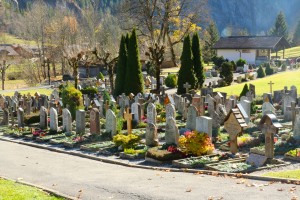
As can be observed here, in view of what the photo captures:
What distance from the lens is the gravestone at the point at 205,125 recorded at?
17.3m

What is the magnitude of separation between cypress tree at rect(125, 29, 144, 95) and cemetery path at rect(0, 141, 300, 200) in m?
15.7

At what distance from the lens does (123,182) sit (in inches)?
523

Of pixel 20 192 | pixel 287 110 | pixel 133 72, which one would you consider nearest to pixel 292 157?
pixel 287 110

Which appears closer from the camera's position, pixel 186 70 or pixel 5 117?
pixel 5 117

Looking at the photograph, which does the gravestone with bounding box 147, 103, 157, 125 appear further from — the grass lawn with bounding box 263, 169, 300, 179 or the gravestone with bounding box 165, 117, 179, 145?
the grass lawn with bounding box 263, 169, 300, 179

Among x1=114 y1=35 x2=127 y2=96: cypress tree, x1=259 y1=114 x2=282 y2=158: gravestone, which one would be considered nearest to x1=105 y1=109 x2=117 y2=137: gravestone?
x1=259 y1=114 x2=282 y2=158: gravestone

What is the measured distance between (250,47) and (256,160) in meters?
53.8

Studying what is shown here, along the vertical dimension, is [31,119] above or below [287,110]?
below

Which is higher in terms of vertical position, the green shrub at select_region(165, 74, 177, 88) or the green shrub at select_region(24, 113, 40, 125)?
the green shrub at select_region(165, 74, 177, 88)

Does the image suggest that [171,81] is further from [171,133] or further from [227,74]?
[171,133]

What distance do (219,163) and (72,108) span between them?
496 inches

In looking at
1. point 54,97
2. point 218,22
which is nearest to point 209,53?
point 54,97

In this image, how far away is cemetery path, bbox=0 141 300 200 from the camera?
11.5m

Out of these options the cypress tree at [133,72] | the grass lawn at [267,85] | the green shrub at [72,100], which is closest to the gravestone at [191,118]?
the green shrub at [72,100]
